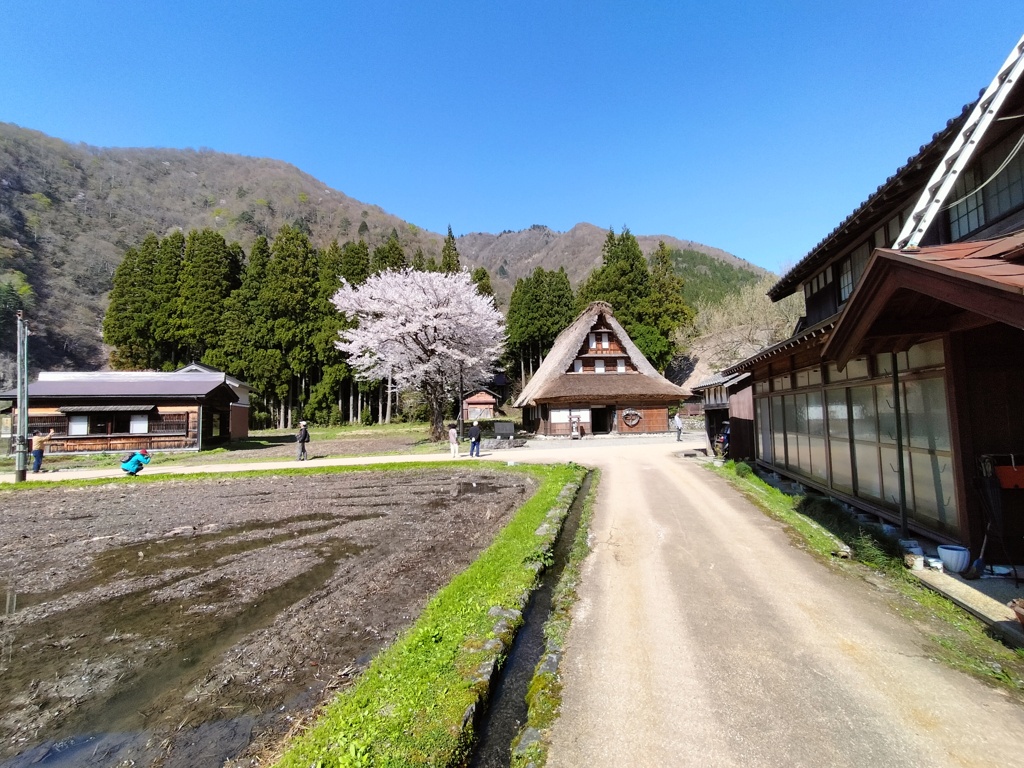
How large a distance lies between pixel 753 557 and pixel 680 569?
1076 millimetres

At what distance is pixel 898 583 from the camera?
471 cm

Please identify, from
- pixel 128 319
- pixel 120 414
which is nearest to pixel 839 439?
pixel 120 414

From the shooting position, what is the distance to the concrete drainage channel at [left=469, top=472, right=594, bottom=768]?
9.07 feet

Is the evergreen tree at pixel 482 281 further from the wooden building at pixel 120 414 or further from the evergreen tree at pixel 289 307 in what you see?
the wooden building at pixel 120 414

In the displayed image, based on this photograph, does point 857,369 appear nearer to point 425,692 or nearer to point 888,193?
point 888,193

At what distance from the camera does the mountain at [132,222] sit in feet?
172

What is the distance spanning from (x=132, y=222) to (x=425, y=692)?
330 feet

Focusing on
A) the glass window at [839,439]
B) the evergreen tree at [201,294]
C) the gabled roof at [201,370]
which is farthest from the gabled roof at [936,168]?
the evergreen tree at [201,294]

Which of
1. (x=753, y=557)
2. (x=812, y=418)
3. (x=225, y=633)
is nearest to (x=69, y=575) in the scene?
(x=225, y=633)

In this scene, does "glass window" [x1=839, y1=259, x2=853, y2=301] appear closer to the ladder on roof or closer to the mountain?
the ladder on roof

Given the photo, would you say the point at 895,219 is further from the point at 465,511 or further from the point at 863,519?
the point at 465,511

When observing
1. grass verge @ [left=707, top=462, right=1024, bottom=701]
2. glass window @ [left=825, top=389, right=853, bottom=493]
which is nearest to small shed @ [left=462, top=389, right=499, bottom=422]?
grass verge @ [left=707, top=462, right=1024, bottom=701]

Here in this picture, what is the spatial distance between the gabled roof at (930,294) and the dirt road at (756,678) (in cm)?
238

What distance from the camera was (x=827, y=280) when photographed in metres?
10.3
